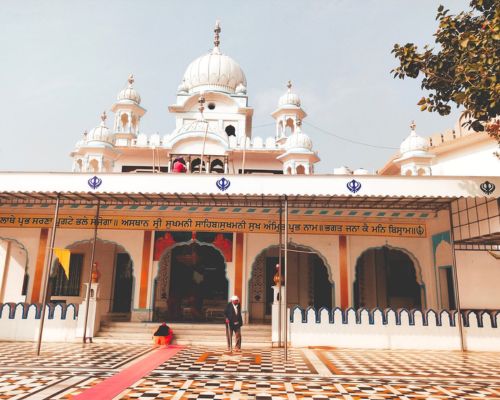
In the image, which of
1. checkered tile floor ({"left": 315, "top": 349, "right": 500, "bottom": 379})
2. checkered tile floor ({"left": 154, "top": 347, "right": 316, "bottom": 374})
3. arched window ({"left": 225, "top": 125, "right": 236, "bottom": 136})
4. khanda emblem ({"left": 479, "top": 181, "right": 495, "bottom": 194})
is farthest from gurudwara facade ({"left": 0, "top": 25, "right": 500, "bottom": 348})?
arched window ({"left": 225, "top": 125, "right": 236, "bottom": 136})

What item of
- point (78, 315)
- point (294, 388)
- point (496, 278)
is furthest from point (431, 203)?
point (78, 315)

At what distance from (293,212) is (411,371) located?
5149 mm

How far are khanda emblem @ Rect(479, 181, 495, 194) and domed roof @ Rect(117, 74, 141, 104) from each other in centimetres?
→ 1493

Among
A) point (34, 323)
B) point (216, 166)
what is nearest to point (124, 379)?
point (34, 323)

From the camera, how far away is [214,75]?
63.2ft

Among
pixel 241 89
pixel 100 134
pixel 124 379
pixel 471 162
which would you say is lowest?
pixel 124 379

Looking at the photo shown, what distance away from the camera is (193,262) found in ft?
40.0

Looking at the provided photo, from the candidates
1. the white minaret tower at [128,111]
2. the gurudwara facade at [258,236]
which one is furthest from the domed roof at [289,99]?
the white minaret tower at [128,111]

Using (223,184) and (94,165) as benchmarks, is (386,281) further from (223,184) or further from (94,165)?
(94,165)

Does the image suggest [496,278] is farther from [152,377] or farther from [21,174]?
[21,174]

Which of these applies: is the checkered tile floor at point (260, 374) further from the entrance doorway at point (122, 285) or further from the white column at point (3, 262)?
the entrance doorway at point (122, 285)

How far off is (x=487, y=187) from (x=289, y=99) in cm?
1168

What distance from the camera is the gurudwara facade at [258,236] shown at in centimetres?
783

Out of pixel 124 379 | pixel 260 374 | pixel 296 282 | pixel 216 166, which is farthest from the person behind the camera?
pixel 216 166
